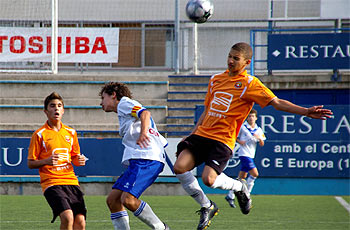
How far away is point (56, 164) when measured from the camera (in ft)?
20.0

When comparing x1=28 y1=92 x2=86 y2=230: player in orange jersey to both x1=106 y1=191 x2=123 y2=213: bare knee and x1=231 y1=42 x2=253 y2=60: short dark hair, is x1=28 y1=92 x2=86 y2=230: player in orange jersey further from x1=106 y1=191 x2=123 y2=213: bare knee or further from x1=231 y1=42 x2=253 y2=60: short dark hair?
x1=231 y1=42 x2=253 y2=60: short dark hair

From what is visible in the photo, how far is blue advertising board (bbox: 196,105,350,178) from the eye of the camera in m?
13.5

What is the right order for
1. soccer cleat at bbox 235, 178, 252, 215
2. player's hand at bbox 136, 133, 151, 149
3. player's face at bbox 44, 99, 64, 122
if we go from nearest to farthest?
player's hand at bbox 136, 133, 151, 149
player's face at bbox 44, 99, 64, 122
soccer cleat at bbox 235, 178, 252, 215

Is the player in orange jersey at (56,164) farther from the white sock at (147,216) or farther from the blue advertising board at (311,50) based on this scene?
the blue advertising board at (311,50)

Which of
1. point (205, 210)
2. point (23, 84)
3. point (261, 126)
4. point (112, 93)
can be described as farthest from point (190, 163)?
point (23, 84)

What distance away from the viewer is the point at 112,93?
6.46 metres

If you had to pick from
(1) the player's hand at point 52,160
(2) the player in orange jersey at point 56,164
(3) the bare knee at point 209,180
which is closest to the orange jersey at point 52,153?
(2) the player in orange jersey at point 56,164

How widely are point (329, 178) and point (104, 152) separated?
4.94 metres

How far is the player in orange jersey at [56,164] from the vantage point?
608 cm

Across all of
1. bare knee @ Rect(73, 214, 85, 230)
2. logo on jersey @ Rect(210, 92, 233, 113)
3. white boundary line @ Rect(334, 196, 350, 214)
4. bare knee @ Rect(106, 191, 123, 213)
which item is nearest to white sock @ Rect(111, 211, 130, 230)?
bare knee @ Rect(106, 191, 123, 213)

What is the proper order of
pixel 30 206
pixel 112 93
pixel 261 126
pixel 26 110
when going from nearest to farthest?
pixel 112 93 → pixel 30 206 → pixel 261 126 → pixel 26 110

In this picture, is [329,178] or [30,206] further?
[329,178]

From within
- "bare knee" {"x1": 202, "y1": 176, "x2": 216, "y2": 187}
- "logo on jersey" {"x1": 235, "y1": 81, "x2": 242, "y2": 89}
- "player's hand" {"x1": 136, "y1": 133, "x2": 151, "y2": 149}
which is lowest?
"bare knee" {"x1": 202, "y1": 176, "x2": 216, "y2": 187}

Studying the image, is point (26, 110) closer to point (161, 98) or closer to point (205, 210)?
point (161, 98)
